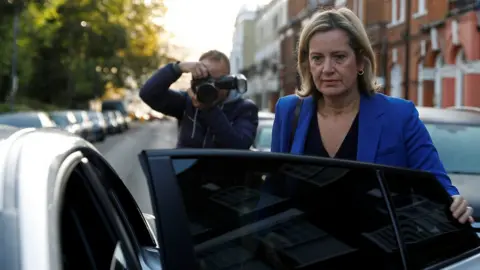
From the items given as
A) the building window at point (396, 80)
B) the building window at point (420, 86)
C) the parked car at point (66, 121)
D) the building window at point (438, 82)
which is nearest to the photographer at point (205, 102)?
the building window at point (438, 82)

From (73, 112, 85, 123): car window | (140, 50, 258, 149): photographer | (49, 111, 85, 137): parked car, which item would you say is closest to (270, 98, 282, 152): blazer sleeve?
(140, 50, 258, 149): photographer

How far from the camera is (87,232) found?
102 inches

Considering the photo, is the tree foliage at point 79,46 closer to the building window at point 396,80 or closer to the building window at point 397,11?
the building window at point 397,11

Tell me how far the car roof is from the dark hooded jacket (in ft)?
7.59

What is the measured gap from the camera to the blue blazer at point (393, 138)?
2977 millimetres

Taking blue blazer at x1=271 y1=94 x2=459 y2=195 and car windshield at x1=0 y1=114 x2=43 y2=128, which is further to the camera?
car windshield at x1=0 y1=114 x2=43 y2=128

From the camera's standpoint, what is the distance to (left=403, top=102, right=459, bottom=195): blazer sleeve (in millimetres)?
2955

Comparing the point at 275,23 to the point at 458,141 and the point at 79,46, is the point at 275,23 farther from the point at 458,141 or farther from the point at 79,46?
the point at 458,141

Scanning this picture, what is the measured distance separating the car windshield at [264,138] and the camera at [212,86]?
492 centimetres

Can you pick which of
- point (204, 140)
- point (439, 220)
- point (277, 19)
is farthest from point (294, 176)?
point (277, 19)

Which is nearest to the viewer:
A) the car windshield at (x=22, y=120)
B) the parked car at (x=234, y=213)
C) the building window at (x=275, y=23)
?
the parked car at (x=234, y=213)

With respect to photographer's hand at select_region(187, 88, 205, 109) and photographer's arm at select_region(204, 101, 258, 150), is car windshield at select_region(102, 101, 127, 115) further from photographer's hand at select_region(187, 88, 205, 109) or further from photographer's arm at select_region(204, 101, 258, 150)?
photographer's hand at select_region(187, 88, 205, 109)

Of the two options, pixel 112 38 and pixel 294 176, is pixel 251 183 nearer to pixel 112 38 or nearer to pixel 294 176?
pixel 294 176

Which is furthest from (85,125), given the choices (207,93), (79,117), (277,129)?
(277,129)
